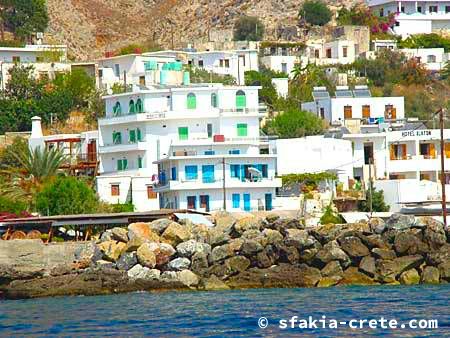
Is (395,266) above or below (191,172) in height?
below

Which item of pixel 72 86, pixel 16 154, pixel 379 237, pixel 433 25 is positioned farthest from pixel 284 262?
pixel 433 25

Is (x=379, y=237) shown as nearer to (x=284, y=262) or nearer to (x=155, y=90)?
(x=284, y=262)

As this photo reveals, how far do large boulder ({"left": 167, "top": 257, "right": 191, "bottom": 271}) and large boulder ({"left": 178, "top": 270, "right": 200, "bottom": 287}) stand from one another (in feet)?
1.08

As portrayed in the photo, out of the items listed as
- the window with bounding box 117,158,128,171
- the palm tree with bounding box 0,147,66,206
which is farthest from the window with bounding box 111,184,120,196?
the window with bounding box 117,158,128,171

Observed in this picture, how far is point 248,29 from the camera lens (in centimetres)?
11669

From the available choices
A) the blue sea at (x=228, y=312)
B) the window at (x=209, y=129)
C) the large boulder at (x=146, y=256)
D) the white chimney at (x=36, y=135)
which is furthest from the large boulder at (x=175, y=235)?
the white chimney at (x=36, y=135)

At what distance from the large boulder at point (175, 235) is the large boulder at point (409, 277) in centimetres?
898

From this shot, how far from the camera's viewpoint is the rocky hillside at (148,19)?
394 feet

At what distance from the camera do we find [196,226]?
61625mm

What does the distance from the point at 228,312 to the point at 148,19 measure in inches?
3248

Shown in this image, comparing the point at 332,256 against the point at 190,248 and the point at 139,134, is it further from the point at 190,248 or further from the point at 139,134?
the point at 139,134

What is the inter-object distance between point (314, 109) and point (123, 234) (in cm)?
3384

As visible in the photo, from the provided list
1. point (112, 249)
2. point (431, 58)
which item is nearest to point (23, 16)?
point (431, 58)

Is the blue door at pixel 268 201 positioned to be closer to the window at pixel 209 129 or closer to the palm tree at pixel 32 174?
the window at pixel 209 129
